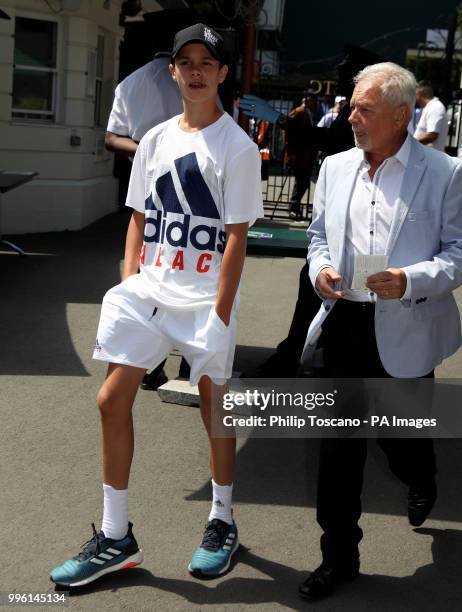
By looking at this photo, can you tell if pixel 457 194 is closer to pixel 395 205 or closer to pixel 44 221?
pixel 395 205

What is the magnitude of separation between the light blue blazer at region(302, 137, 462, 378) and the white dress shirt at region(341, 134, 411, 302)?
3cm

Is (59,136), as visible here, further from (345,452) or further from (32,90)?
(345,452)

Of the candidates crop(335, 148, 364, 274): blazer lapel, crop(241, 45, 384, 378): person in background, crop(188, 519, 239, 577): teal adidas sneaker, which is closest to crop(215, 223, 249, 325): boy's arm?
crop(335, 148, 364, 274): blazer lapel

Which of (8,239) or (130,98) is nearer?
(130,98)

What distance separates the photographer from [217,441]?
13.5 ft

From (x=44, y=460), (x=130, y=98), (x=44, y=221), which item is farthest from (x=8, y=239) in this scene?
(x=44, y=460)

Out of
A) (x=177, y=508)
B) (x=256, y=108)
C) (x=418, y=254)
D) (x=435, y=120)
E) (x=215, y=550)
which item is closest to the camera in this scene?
(x=418, y=254)

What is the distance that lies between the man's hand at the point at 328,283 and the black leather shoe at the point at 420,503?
1.03 metres

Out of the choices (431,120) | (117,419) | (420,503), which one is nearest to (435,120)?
(431,120)

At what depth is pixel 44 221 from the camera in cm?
1427

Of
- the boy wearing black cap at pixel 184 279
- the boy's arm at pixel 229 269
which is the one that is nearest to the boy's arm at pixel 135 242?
the boy wearing black cap at pixel 184 279

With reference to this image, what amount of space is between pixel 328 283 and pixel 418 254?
370 mm

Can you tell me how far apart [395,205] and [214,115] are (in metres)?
0.80

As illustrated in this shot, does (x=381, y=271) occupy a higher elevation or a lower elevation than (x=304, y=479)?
higher
